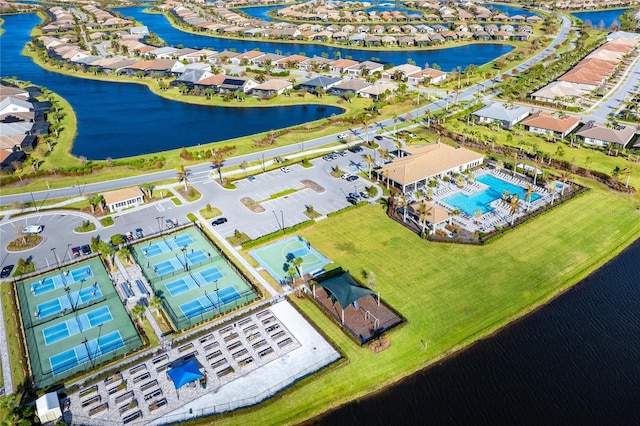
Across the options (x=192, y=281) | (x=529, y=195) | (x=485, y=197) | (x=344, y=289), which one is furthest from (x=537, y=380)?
(x=192, y=281)

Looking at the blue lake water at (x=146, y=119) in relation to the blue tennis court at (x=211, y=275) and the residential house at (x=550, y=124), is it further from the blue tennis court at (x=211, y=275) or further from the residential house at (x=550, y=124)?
the blue tennis court at (x=211, y=275)

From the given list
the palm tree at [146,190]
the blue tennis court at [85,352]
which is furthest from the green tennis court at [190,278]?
the palm tree at [146,190]

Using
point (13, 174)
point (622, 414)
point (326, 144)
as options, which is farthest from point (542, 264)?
point (13, 174)

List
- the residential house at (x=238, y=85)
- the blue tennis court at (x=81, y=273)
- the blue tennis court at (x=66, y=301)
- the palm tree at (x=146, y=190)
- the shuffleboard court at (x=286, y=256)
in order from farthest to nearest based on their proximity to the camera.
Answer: the residential house at (x=238, y=85) < the palm tree at (x=146, y=190) < the shuffleboard court at (x=286, y=256) < the blue tennis court at (x=81, y=273) < the blue tennis court at (x=66, y=301)

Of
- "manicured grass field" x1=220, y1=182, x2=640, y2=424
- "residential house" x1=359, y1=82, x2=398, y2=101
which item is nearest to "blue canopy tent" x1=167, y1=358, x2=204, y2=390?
"manicured grass field" x1=220, y1=182, x2=640, y2=424

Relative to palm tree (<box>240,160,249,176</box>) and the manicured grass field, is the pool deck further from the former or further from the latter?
palm tree (<box>240,160,249,176</box>)

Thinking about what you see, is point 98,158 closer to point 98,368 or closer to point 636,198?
point 98,368
